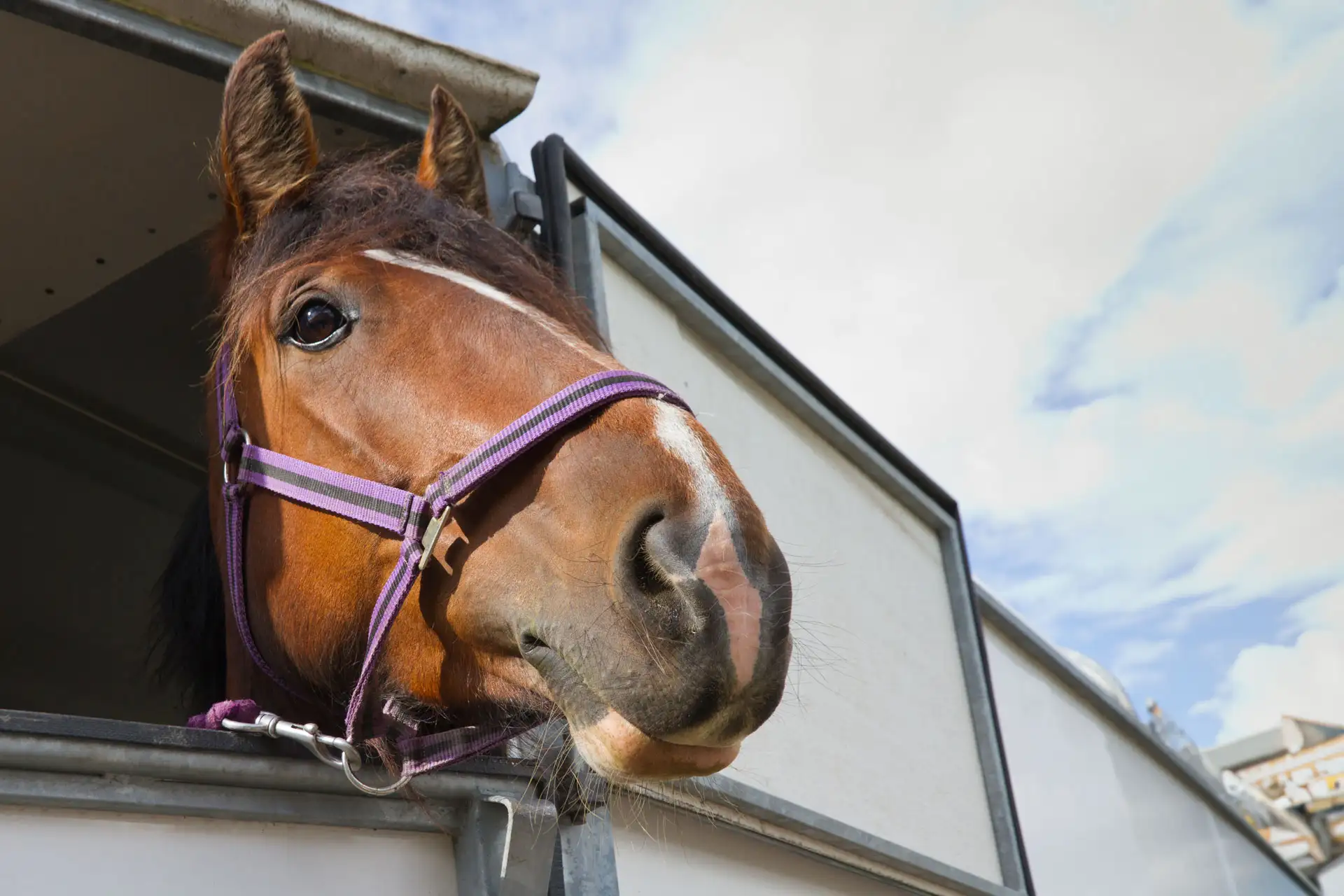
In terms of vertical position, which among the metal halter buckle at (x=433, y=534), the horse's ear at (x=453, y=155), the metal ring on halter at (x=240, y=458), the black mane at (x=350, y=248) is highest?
the horse's ear at (x=453, y=155)

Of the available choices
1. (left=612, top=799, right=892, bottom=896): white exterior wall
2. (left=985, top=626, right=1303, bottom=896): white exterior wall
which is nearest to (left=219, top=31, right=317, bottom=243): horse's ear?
(left=612, top=799, right=892, bottom=896): white exterior wall

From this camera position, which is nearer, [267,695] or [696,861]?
[267,695]

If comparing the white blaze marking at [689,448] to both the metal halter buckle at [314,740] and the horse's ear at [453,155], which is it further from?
the horse's ear at [453,155]

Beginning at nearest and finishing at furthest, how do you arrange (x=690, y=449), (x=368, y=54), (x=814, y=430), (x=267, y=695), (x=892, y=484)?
(x=690, y=449) → (x=267, y=695) → (x=368, y=54) → (x=814, y=430) → (x=892, y=484)

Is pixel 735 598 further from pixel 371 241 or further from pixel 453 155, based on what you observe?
pixel 453 155

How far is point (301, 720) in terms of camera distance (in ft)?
7.29

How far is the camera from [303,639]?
2008mm

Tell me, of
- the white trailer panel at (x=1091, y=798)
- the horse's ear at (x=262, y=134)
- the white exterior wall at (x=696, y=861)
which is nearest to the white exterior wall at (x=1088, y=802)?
the white trailer panel at (x=1091, y=798)

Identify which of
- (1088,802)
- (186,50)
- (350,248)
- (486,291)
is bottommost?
(486,291)

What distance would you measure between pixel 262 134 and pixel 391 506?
963 mm

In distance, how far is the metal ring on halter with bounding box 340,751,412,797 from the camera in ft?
5.96

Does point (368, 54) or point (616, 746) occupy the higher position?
point (368, 54)

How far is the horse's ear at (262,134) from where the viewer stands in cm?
235

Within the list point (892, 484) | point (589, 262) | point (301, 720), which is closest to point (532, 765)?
point (301, 720)
